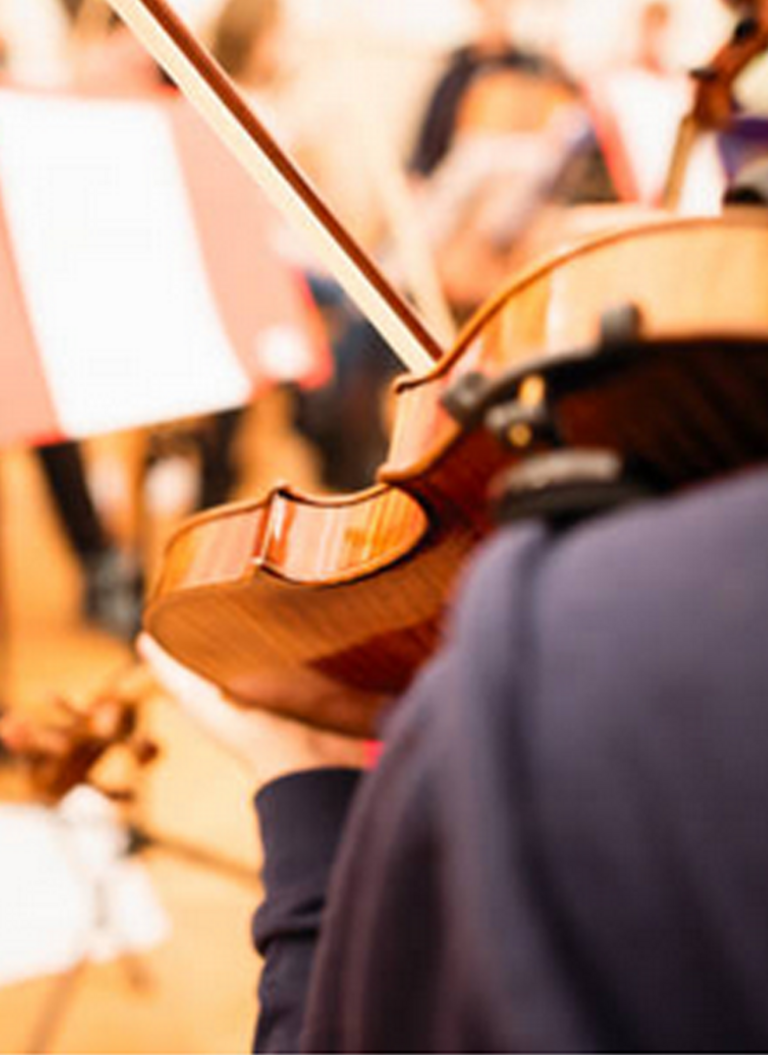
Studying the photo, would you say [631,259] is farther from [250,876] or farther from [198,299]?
[250,876]

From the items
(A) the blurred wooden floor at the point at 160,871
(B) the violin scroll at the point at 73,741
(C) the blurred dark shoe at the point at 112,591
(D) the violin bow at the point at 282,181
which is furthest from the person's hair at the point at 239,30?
(B) the violin scroll at the point at 73,741

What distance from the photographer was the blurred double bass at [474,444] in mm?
435

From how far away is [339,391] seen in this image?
2.52 metres

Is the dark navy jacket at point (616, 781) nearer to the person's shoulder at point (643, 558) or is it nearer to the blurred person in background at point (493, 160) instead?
the person's shoulder at point (643, 558)

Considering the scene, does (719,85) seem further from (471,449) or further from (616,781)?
(616,781)

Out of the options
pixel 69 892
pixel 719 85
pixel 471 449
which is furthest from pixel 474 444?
pixel 69 892

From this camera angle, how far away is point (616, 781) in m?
0.27

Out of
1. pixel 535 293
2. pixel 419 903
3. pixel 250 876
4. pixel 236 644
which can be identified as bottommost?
pixel 250 876

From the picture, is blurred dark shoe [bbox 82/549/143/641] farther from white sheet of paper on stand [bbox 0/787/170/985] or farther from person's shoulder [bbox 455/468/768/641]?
person's shoulder [bbox 455/468/768/641]

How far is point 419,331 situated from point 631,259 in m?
0.33

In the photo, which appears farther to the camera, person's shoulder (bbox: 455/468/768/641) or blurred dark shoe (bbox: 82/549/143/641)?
→ blurred dark shoe (bbox: 82/549/143/641)

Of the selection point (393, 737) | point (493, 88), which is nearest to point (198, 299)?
point (393, 737)

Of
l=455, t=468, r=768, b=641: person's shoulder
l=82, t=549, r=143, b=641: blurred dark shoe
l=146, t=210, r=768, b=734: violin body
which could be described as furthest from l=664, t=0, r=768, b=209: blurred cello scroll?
l=82, t=549, r=143, b=641: blurred dark shoe

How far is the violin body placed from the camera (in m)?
0.44
